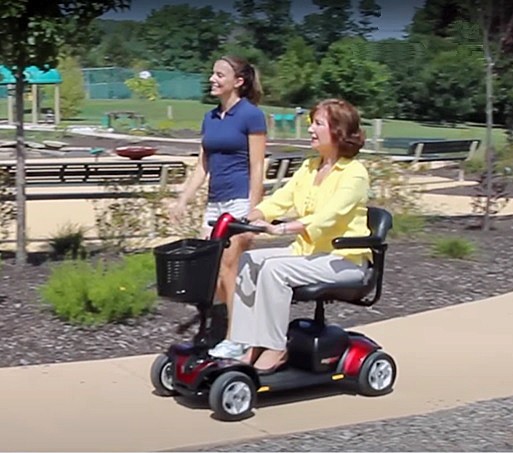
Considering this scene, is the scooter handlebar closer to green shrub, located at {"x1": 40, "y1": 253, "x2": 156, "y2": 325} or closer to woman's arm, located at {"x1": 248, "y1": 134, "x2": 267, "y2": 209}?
woman's arm, located at {"x1": 248, "y1": 134, "x2": 267, "y2": 209}

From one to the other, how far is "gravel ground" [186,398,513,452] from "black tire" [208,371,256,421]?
35 cm

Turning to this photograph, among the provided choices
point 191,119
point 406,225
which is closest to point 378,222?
point 406,225

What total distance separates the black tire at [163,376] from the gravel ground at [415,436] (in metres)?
0.88

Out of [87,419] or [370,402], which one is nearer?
[87,419]

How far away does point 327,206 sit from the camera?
636 cm

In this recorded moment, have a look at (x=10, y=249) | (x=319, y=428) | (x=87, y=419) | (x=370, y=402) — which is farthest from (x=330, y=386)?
(x=10, y=249)

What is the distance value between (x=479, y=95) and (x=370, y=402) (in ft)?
108

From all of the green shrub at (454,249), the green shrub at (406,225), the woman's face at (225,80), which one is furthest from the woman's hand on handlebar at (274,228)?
the green shrub at (406,225)

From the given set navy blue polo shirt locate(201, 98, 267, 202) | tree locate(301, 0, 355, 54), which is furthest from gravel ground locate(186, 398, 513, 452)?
tree locate(301, 0, 355, 54)

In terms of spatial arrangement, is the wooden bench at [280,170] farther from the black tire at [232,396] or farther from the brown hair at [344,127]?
the black tire at [232,396]

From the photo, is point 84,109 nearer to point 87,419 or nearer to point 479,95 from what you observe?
point 479,95

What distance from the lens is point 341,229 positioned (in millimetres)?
6492

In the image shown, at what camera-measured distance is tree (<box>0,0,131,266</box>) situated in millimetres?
9664

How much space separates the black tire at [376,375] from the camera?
259 inches
